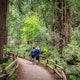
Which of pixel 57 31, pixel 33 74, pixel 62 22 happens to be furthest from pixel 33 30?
pixel 33 74

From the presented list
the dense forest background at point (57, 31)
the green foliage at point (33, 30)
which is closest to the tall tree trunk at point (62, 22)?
the dense forest background at point (57, 31)

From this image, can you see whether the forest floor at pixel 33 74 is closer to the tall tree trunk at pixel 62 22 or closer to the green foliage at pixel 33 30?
the tall tree trunk at pixel 62 22

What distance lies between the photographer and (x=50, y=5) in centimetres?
3306

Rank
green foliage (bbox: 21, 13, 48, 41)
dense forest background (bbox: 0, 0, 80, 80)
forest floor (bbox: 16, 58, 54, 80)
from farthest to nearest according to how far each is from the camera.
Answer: green foliage (bbox: 21, 13, 48, 41) < dense forest background (bbox: 0, 0, 80, 80) < forest floor (bbox: 16, 58, 54, 80)

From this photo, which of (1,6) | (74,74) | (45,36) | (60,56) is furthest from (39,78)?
(45,36)

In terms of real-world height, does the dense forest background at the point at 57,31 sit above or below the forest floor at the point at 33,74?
above

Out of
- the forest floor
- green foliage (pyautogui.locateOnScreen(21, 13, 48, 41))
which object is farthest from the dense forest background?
the forest floor

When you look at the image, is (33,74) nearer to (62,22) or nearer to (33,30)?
(62,22)

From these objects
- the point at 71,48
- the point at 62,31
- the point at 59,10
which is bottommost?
the point at 71,48

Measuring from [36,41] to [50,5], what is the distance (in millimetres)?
10482

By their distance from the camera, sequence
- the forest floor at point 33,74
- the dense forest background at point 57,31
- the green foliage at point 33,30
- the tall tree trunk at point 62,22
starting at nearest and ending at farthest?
the forest floor at point 33,74 → the dense forest background at point 57,31 → the tall tree trunk at point 62,22 → the green foliage at point 33,30

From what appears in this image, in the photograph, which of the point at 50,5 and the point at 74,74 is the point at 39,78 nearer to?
the point at 74,74

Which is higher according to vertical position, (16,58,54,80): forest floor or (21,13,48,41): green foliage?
(21,13,48,41): green foliage

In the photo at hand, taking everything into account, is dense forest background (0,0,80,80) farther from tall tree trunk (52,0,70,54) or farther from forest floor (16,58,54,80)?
forest floor (16,58,54,80)
